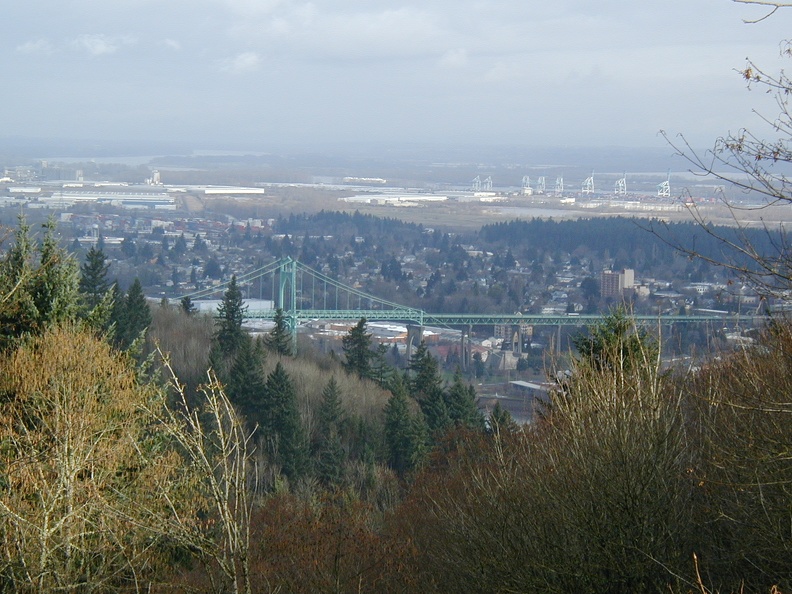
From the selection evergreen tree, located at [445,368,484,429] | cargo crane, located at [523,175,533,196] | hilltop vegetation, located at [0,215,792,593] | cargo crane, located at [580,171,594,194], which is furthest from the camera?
cargo crane, located at [523,175,533,196]

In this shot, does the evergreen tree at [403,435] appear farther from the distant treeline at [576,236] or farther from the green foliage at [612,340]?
the distant treeline at [576,236]

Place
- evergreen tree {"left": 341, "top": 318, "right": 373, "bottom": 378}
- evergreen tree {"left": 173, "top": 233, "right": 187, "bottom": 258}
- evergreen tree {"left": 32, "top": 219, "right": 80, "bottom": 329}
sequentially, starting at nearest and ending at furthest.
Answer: evergreen tree {"left": 32, "top": 219, "right": 80, "bottom": 329}
evergreen tree {"left": 341, "top": 318, "right": 373, "bottom": 378}
evergreen tree {"left": 173, "top": 233, "right": 187, "bottom": 258}

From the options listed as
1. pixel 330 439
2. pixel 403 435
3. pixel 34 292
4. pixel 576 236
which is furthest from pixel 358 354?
pixel 576 236

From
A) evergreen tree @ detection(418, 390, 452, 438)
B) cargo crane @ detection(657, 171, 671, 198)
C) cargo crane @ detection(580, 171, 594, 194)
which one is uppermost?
cargo crane @ detection(657, 171, 671, 198)

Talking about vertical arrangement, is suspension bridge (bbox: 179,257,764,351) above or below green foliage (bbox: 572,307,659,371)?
below

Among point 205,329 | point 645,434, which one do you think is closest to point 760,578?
point 645,434

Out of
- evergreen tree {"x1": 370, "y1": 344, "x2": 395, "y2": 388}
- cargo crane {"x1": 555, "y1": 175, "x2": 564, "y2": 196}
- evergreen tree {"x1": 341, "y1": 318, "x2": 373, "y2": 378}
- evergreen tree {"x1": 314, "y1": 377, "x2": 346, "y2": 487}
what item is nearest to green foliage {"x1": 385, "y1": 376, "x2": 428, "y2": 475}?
evergreen tree {"x1": 314, "y1": 377, "x2": 346, "y2": 487}

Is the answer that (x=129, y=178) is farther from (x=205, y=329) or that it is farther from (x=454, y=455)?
(x=454, y=455)

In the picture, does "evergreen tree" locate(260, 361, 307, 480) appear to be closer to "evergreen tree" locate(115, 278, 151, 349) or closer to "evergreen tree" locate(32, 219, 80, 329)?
"evergreen tree" locate(115, 278, 151, 349)
